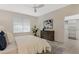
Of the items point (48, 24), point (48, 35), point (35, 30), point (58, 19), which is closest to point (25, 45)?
point (35, 30)

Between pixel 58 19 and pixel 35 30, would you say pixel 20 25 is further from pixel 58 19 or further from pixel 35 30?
pixel 58 19

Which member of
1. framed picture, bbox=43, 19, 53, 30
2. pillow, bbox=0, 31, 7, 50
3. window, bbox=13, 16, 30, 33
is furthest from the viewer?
framed picture, bbox=43, 19, 53, 30

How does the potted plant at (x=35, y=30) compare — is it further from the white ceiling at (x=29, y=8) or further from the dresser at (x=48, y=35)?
the white ceiling at (x=29, y=8)

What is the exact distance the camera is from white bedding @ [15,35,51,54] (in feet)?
5.82

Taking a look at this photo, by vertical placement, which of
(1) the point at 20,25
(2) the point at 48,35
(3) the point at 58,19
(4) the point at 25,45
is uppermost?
(3) the point at 58,19

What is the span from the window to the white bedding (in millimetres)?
128

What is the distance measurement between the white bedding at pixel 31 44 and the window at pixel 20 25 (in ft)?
0.42

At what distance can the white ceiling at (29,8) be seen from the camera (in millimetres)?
1751

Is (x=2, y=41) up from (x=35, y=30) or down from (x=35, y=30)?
down

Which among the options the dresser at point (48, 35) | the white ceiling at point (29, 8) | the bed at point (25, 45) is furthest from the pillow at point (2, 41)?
the dresser at point (48, 35)

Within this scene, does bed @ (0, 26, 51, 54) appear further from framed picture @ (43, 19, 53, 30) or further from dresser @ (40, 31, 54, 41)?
framed picture @ (43, 19, 53, 30)

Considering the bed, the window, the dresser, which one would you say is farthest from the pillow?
the dresser

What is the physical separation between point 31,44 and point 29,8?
2.11 ft

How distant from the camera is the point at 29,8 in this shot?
182 centimetres
